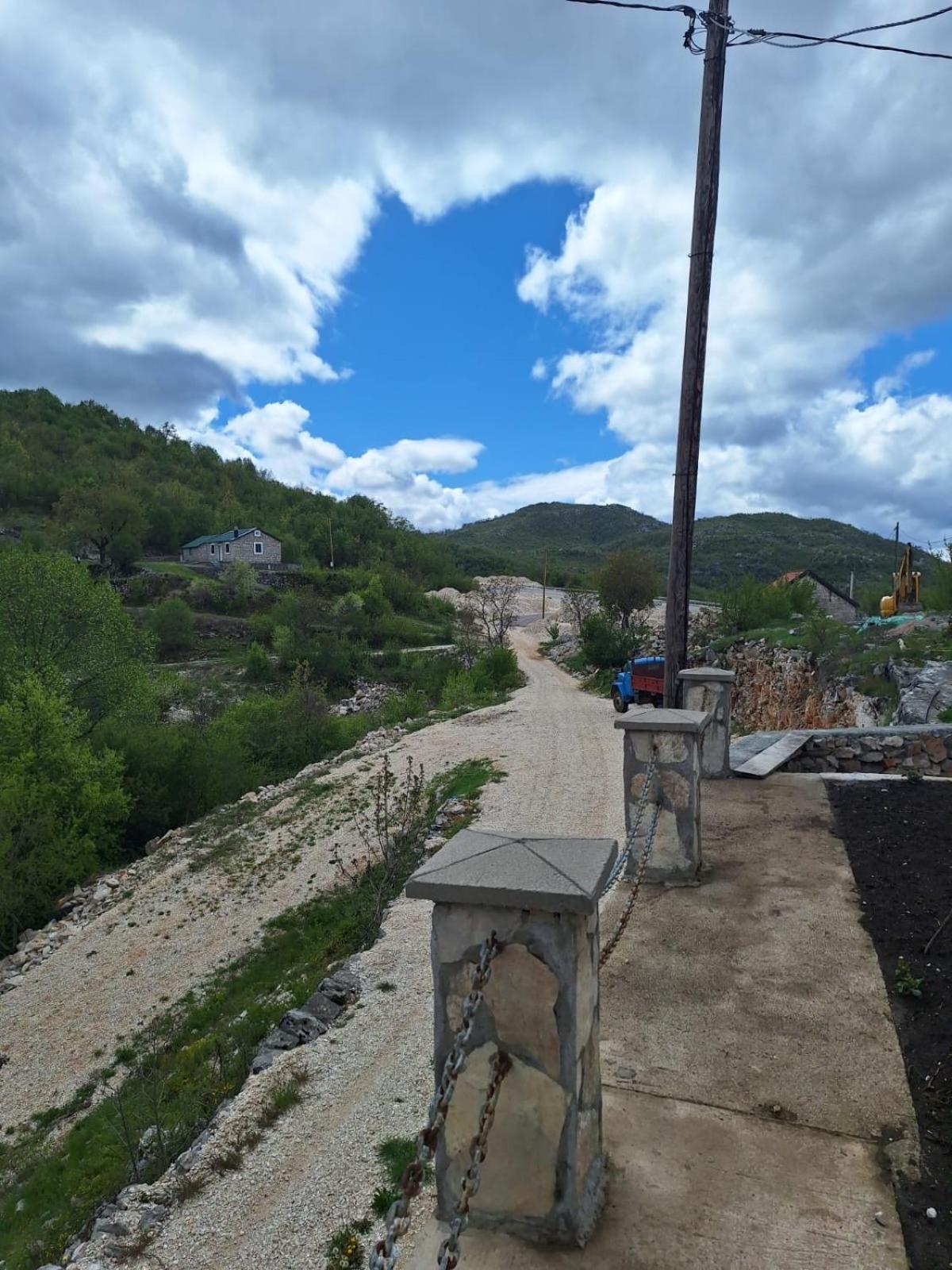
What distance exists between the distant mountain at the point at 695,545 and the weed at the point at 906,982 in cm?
3895

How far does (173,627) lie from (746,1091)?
41.6 metres

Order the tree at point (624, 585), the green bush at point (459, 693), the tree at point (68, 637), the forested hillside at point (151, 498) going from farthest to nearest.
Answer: the forested hillside at point (151, 498) < the tree at point (624, 585) < the green bush at point (459, 693) < the tree at point (68, 637)

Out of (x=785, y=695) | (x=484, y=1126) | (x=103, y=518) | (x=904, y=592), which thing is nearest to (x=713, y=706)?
(x=484, y=1126)

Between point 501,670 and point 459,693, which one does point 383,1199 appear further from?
point 501,670

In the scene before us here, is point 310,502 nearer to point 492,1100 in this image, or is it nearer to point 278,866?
point 278,866

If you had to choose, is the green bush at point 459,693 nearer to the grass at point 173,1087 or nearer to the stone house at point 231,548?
the grass at point 173,1087

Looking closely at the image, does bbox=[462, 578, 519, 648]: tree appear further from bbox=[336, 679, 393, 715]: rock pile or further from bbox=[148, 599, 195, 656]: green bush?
bbox=[148, 599, 195, 656]: green bush

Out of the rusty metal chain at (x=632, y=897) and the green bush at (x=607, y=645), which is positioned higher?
the green bush at (x=607, y=645)

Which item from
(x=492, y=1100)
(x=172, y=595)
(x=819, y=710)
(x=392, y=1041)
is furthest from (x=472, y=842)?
(x=172, y=595)

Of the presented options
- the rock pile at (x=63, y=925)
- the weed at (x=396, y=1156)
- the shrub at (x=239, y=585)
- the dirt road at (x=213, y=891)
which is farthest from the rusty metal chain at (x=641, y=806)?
the shrub at (x=239, y=585)

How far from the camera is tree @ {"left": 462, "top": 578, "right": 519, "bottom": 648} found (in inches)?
1623

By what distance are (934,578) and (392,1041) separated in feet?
73.1

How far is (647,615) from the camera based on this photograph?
39250 millimetres

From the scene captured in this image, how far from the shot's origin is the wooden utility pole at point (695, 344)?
7.48 metres
